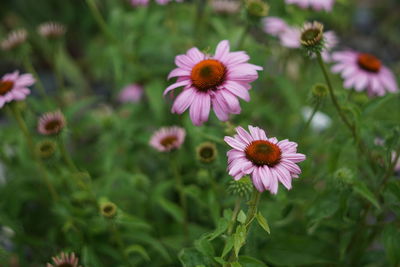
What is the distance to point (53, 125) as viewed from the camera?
1127mm

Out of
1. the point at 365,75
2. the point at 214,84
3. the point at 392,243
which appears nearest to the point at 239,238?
the point at 214,84

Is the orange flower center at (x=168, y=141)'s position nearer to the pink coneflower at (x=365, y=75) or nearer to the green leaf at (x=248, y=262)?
the green leaf at (x=248, y=262)

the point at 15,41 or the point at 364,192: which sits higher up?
the point at 15,41

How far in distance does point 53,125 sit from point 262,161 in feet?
2.22

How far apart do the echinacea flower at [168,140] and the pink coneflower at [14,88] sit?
371mm

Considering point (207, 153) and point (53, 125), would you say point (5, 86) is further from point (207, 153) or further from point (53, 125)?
point (207, 153)

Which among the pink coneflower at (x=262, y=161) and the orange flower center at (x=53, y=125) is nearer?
the pink coneflower at (x=262, y=161)

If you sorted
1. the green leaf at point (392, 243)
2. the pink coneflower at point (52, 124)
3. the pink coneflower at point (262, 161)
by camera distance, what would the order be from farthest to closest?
the pink coneflower at point (52, 124), the green leaf at point (392, 243), the pink coneflower at point (262, 161)

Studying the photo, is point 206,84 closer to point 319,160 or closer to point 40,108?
point 40,108

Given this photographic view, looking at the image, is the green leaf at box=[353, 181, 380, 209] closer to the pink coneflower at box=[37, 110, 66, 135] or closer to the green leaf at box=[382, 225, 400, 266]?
the green leaf at box=[382, 225, 400, 266]

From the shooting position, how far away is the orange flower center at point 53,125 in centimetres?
111

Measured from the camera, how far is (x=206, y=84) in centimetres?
83

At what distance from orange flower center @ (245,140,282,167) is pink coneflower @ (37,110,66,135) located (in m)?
0.61

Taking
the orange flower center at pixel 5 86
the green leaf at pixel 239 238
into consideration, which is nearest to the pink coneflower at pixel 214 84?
the green leaf at pixel 239 238
